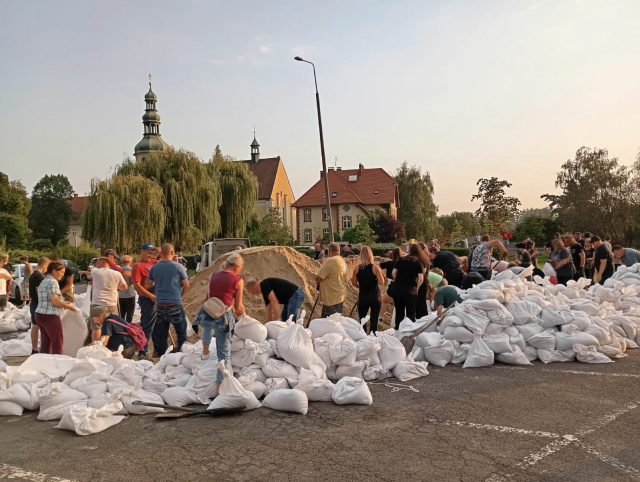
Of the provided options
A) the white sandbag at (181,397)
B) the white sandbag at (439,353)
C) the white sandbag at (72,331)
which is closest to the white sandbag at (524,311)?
the white sandbag at (439,353)

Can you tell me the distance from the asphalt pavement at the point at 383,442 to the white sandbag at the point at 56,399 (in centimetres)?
12

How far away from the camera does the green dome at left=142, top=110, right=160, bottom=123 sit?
67.6 metres

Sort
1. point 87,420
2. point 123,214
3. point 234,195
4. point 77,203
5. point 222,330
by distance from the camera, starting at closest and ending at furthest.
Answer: point 87,420
point 222,330
point 123,214
point 234,195
point 77,203

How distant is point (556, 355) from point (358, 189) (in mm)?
53052

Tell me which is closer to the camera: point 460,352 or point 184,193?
point 460,352

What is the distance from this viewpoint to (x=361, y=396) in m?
5.65

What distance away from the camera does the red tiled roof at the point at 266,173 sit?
6538 centimetres

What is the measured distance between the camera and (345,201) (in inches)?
2271

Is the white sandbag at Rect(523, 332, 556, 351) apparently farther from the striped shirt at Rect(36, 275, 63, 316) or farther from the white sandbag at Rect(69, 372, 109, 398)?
the striped shirt at Rect(36, 275, 63, 316)

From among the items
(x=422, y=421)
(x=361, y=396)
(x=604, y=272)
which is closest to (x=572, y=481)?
(x=422, y=421)

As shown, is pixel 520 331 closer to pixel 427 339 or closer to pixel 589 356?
pixel 589 356

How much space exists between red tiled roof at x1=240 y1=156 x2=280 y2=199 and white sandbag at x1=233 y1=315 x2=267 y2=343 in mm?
58787

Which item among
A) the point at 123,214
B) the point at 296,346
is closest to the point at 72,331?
the point at 296,346

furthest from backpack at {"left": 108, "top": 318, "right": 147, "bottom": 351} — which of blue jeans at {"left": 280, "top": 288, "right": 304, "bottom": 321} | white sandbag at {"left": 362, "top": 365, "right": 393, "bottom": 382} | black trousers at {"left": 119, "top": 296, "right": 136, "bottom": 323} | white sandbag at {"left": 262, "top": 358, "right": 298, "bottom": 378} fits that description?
white sandbag at {"left": 362, "top": 365, "right": 393, "bottom": 382}
